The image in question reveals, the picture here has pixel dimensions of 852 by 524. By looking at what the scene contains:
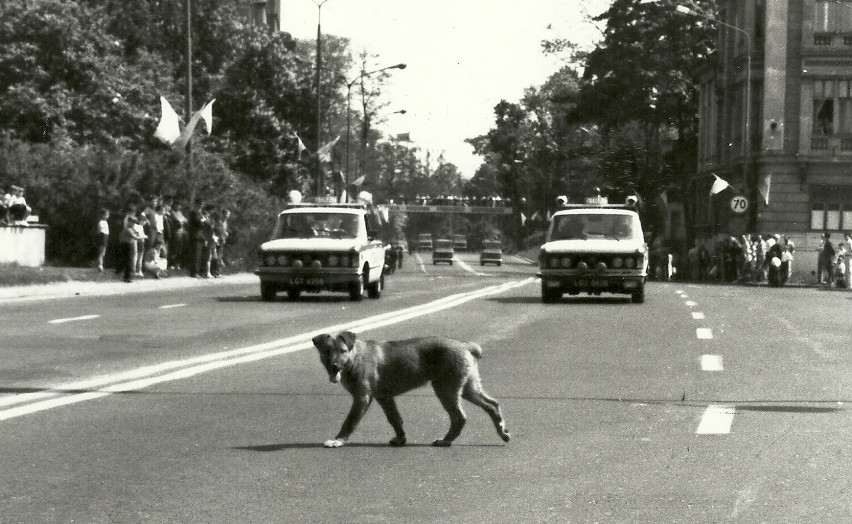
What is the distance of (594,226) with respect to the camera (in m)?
31.4

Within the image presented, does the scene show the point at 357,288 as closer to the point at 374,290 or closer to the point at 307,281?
the point at 307,281

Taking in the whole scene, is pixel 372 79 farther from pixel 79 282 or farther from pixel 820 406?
pixel 820 406

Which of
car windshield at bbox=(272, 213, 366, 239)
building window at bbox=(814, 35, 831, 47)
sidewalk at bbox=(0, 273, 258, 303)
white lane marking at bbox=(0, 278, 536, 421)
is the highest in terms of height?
building window at bbox=(814, 35, 831, 47)

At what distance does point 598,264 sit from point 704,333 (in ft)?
29.2

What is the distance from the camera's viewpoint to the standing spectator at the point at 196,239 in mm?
38625

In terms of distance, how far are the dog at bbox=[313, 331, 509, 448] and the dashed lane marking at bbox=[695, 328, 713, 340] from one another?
425 inches

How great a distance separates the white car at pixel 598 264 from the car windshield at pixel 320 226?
352 cm

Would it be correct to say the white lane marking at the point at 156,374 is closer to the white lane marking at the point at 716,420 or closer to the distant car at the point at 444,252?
the white lane marking at the point at 716,420

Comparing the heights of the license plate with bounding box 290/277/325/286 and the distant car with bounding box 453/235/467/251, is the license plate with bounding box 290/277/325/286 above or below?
above

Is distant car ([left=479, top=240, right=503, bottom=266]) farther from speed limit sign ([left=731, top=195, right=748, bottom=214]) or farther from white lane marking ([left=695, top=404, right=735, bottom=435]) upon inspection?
white lane marking ([left=695, top=404, right=735, bottom=435])

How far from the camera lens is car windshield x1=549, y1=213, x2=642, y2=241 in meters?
31.1

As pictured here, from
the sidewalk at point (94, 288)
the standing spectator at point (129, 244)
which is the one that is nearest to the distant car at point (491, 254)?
the sidewalk at point (94, 288)

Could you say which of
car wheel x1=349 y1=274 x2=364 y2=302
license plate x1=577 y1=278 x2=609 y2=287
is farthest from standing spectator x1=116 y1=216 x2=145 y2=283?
license plate x1=577 y1=278 x2=609 y2=287

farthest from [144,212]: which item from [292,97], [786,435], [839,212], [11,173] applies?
[292,97]
